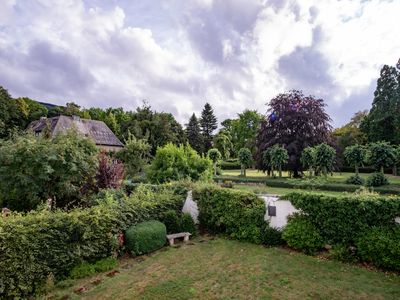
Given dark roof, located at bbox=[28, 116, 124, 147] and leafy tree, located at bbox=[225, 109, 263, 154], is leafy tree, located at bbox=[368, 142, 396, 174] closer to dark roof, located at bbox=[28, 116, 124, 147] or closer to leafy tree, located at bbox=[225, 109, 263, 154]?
leafy tree, located at bbox=[225, 109, 263, 154]

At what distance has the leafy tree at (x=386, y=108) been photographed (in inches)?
1109

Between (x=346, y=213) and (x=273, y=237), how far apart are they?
7.28 ft

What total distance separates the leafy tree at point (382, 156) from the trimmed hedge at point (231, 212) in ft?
54.7

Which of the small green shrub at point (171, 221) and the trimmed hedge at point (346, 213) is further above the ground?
the trimmed hedge at point (346, 213)

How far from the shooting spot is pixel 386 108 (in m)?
29.3

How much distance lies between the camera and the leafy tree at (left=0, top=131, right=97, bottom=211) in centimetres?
1021

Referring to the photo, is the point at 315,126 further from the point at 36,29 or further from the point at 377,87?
the point at 36,29

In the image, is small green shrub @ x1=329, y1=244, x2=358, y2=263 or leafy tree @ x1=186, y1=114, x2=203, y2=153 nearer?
small green shrub @ x1=329, y1=244, x2=358, y2=263

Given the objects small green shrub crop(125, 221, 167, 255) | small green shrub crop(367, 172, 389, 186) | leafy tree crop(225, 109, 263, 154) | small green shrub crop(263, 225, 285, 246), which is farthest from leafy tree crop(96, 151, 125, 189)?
leafy tree crop(225, 109, 263, 154)

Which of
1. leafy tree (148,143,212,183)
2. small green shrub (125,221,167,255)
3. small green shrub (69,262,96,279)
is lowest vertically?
small green shrub (69,262,96,279)

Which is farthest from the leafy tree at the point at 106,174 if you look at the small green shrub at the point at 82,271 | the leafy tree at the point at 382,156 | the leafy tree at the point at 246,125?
the leafy tree at the point at 246,125

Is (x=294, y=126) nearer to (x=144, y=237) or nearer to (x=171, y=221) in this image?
(x=171, y=221)

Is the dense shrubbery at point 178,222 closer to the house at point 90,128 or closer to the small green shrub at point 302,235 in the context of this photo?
the small green shrub at point 302,235

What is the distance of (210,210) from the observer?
955 centimetres
